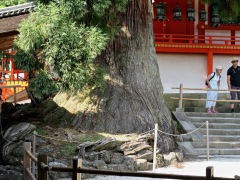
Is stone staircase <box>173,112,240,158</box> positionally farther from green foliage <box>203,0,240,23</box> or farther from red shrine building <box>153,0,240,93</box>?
red shrine building <box>153,0,240,93</box>

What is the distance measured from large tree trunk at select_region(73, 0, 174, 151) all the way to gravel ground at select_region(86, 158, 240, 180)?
69cm

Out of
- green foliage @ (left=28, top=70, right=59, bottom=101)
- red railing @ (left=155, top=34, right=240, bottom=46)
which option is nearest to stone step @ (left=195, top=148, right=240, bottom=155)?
green foliage @ (left=28, top=70, right=59, bottom=101)

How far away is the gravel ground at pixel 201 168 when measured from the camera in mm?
10391

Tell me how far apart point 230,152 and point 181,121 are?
160 centimetres

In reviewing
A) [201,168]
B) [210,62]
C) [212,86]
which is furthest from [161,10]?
[201,168]

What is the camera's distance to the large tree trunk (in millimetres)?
11945

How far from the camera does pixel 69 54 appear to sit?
962 cm

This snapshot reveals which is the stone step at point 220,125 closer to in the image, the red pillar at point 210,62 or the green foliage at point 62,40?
the green foliage at point 62,40

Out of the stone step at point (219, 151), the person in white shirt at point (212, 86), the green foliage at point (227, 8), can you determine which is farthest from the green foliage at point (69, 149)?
the person in white shirt at point (212, 86)

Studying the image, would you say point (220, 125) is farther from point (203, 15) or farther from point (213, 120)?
point (203, 15)

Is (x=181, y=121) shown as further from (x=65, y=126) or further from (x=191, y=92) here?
(x=191, y=92)

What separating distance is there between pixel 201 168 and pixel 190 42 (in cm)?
946

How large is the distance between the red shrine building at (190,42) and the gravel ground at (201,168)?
308 inches

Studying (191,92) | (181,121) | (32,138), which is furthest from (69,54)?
(191,92)
